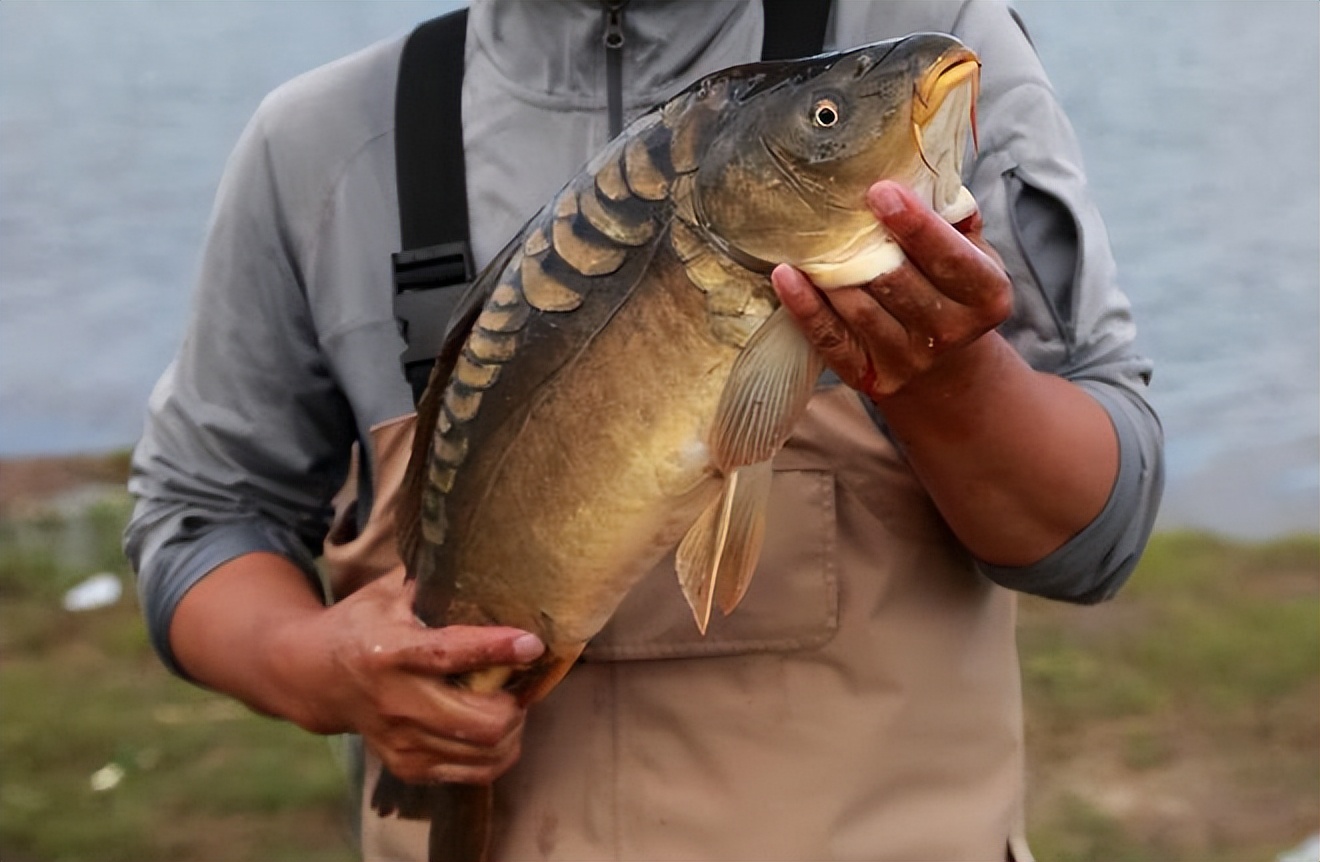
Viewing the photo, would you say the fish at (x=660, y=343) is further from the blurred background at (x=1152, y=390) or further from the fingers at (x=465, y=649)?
the blurred background at (x=1152, y=390)

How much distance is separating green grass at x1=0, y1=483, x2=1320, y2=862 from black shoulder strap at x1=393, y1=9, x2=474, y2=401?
171cm

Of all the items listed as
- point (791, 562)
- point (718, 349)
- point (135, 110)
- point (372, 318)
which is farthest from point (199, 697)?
point (718, 349)

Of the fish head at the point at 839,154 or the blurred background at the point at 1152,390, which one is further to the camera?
the blurred background at the point at 1152,390

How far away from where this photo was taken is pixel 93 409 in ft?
11.2

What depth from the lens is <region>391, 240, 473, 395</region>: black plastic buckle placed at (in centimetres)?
121

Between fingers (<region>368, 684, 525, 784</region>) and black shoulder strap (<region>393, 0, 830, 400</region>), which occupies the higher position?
black shoulder strap (<region>393, 0, 830, 400</region>)

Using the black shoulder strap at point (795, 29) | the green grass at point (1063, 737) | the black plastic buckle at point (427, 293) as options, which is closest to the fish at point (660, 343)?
the black plastic buckle at point (427, 293)

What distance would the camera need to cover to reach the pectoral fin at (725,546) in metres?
1.01

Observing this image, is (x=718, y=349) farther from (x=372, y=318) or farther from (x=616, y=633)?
(x=372, y=318)

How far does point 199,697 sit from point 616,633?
218cm

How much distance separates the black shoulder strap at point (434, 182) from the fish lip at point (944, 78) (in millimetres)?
314

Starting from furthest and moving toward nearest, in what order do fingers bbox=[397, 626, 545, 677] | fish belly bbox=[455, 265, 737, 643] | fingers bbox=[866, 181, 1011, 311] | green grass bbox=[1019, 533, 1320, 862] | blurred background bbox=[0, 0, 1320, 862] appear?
blurred background bbox=[0, 0, 1320, 862], green grass bbox=[1019, 533, 1320, 862], fingers bbox=[397, 626, 545, 677], fish belly bbox=[455, 265, 737, 643], fingers bbox=[866, 181, 1011, 311]

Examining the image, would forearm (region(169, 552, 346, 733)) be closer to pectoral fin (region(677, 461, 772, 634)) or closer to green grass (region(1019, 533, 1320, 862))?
pectoral fin (region(677, 461, 772, 634))

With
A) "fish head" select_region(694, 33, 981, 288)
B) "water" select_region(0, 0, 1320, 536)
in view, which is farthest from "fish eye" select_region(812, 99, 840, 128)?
"water" select_region(0, 0, 1320, 536)
